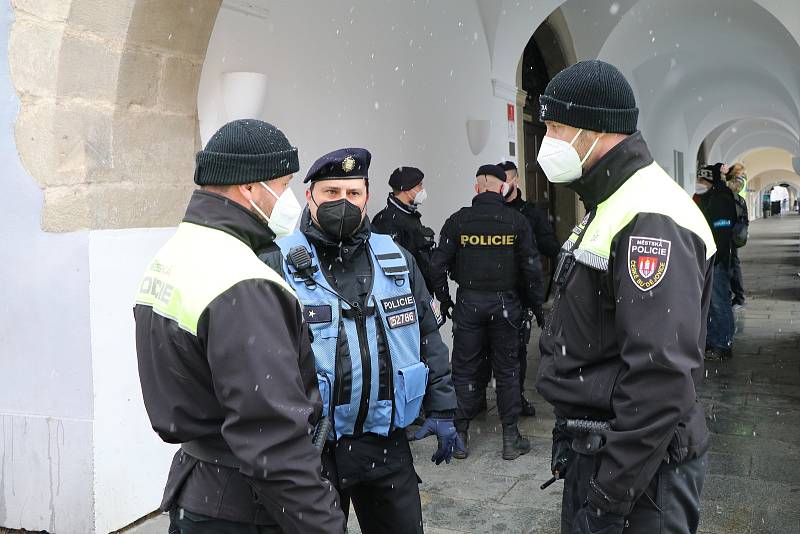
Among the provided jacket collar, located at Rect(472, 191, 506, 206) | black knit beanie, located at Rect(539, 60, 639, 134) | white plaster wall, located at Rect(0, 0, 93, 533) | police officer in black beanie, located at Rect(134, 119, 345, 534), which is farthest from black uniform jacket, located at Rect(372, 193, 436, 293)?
police officer in black beanie, located at Rect(134, 119, 345, 534)

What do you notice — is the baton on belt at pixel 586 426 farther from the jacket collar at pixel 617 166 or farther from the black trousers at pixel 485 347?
the black trousers at pixel 485 347

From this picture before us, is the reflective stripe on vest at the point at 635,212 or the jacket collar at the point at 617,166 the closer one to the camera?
the reflective stripe on vest at the point at 635,212

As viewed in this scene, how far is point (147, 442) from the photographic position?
13.0 feet

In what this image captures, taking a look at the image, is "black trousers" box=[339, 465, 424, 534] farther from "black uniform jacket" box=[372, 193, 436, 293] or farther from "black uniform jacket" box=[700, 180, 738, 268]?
"black uniform jacket" box=[700, 180, 738, 268]

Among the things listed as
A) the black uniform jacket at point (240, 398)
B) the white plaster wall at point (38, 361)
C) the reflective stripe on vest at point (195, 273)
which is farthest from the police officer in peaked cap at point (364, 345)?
the white plaster wall at point (38, 361)

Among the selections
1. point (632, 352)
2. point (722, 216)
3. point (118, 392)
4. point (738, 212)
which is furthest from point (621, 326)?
point (738, 212)

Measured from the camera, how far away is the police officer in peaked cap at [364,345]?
8.05ft

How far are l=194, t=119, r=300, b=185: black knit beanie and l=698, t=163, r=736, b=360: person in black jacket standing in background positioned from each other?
6.25 m

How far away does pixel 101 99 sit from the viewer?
3744 mm

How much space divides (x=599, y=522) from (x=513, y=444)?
3.02m

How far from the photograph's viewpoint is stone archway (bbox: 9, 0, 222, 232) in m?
3.62

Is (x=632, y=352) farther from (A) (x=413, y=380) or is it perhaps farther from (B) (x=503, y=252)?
(B) (x=503, y=252)

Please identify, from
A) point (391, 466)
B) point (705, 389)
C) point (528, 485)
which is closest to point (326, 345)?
point (391, 466)

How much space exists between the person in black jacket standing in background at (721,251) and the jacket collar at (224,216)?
6.29 metres
